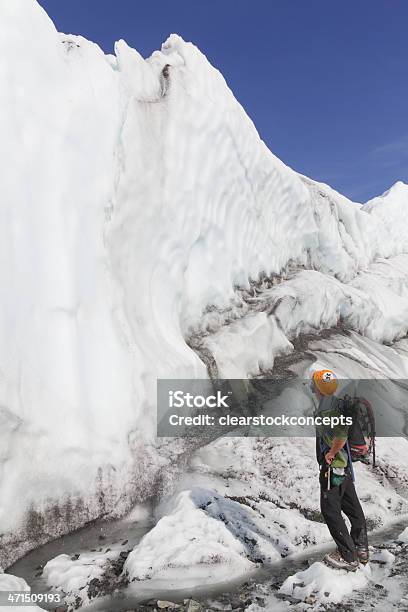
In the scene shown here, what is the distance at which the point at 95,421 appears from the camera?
7.51m

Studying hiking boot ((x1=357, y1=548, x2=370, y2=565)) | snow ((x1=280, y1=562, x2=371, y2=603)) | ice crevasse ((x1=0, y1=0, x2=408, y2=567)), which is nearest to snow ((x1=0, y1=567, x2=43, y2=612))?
ice crevasse ((x1=0, y1=0, x2=408, y2=567))

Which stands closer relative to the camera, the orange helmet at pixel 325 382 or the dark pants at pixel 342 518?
the dark pants at pixel 342 518

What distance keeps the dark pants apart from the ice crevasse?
10.6ft

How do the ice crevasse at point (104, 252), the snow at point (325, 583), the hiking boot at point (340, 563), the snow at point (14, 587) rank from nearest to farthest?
1. the snow at point (14, 587)
2. the snow at point (325, 583)
3. the hiking boot at point (340, 563)
4. the ice crevasse at point (104, 252)

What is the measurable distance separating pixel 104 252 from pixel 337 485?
5690mm

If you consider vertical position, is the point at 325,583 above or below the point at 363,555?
below

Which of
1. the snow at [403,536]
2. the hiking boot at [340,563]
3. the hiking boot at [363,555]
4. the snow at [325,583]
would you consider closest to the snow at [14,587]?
the snow at [325,583]

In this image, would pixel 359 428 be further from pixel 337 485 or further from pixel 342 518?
pixel 342 518

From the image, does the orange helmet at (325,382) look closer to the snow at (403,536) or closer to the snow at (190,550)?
the snow at (190,550)

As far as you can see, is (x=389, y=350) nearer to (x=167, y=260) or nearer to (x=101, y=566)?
(x=167, y=260)

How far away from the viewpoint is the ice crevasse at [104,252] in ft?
22.2

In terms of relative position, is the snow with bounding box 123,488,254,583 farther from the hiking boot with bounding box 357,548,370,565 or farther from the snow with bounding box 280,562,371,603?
the hiking boot with bounding box 357,548,370,565

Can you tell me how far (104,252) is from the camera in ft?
29.1

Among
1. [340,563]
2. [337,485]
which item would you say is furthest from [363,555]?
[337,485]
